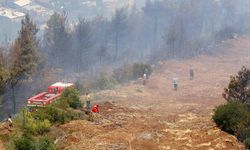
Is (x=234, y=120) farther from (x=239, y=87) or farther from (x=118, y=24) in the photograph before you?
(x=118, y=24)

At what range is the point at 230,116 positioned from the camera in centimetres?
2003

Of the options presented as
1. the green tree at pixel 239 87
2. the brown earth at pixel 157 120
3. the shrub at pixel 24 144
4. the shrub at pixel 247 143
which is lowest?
the brown earth at pixel 157 120

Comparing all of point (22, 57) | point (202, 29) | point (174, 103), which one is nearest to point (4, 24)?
point (202, 29)

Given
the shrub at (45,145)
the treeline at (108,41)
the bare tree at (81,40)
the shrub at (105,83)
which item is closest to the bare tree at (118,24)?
the treeline at (108,41)

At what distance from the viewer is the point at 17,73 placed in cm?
3528

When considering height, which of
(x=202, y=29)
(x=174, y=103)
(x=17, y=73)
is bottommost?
(x=174, y=103)

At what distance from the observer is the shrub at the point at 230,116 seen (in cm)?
1973

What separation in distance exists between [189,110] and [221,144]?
12.2 m

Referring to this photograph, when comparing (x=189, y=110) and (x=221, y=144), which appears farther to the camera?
(x=189, y=110)

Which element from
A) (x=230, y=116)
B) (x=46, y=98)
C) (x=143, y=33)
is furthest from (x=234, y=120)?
(x=143, y=33)

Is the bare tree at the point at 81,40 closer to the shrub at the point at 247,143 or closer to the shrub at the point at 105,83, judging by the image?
the shrub at the point at 105,83

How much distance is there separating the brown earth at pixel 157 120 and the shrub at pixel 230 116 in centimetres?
62

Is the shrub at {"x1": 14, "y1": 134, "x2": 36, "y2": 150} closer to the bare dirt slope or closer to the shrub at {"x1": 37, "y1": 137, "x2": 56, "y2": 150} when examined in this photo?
the shrub at {"x1": 37, "y1": 137, "x2": 56, "y2": 150}

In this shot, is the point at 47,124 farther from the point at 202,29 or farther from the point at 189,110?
the point at 202,29
